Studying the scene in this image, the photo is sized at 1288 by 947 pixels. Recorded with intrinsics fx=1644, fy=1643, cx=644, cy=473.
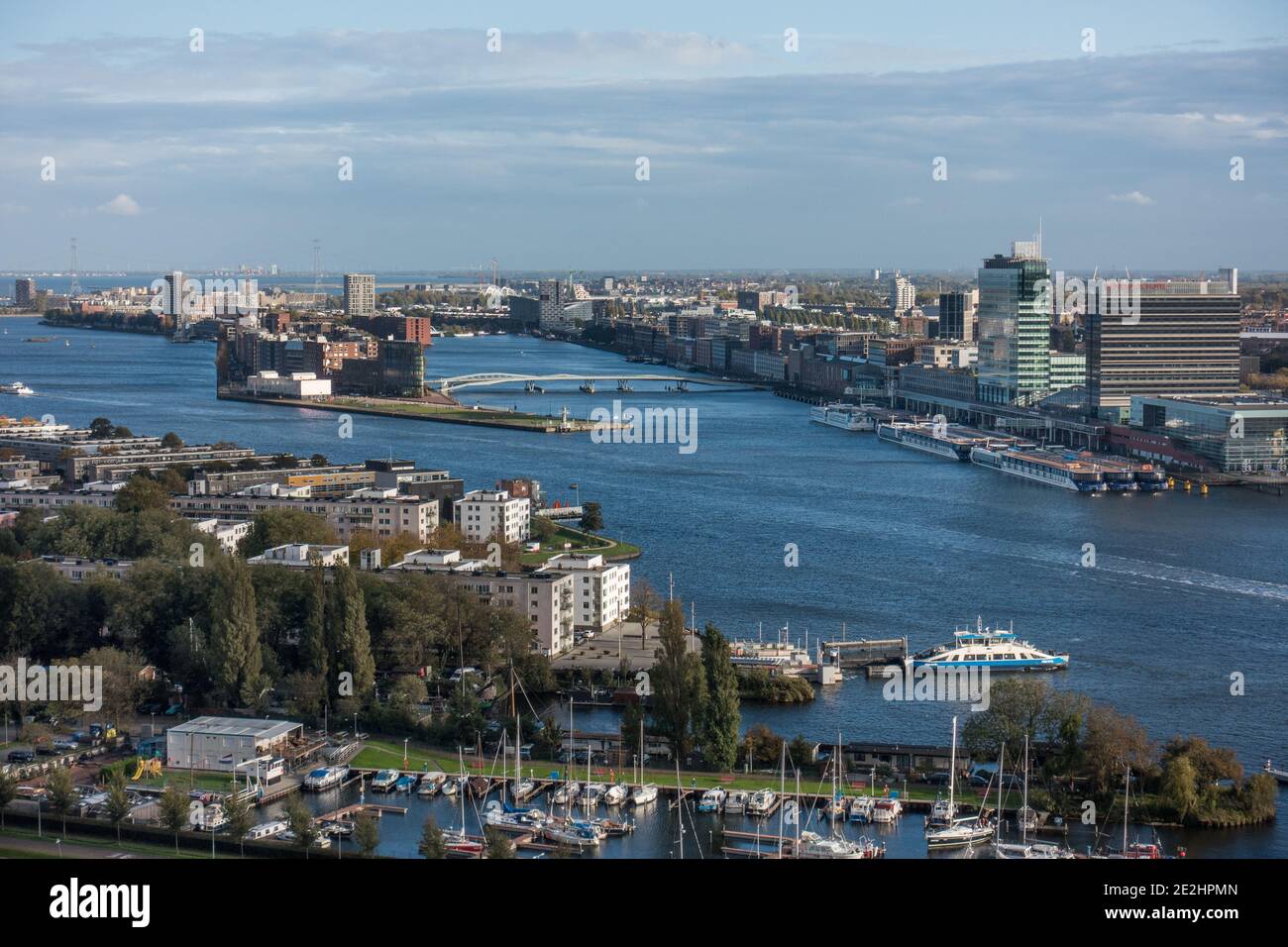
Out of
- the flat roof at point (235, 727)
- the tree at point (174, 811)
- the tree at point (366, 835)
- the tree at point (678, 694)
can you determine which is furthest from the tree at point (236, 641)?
the tree at point (366, 835)

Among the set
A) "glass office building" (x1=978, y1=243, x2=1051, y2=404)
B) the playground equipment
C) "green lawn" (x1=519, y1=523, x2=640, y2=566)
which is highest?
"glass office building" (x1=978, y1=243, x2=1051, y2=404)

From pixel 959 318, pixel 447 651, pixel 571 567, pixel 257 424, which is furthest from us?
pixel 959 318

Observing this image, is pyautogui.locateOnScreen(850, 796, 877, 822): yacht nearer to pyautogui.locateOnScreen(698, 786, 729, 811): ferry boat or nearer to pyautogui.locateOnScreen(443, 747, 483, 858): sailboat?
pyautogui.locateOnScreen(698, 786, 729, 811): ferry boat

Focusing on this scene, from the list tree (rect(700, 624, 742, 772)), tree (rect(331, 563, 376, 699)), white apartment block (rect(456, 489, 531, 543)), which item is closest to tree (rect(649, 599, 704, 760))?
tree (rect(700, 624, 742, 772))
